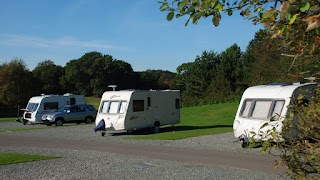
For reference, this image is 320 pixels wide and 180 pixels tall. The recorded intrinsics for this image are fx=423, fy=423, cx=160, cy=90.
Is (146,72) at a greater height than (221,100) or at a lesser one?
greater

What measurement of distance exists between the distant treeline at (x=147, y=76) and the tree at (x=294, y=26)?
1129 inches

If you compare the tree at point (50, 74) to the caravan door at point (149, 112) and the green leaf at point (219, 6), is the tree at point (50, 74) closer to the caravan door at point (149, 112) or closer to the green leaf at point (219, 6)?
the caravan door at point (149, 112)

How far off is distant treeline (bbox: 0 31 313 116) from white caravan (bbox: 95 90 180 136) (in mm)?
10654

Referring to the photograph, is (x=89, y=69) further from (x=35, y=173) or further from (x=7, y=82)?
(x=35, y=173)

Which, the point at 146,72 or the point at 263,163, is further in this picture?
the point at 146,72

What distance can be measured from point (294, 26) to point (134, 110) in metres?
20.7

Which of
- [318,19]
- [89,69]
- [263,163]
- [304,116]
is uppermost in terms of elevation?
[89,69]

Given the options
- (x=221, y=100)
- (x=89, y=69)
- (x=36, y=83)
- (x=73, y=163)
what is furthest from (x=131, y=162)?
(x=89, y=69)

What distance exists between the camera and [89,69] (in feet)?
318

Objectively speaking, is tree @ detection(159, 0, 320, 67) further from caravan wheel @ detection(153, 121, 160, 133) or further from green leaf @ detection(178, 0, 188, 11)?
caravan wheel @ detection(153, 121, 160, 133)

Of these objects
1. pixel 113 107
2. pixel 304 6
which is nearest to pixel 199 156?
pixel 113 107

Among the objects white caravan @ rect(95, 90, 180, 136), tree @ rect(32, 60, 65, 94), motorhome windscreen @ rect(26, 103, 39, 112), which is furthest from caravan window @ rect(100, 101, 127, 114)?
tree @ rect(32, 60, 65, 94)

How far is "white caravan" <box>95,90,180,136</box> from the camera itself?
22703 millimetres

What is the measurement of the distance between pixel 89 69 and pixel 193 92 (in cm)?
3331
